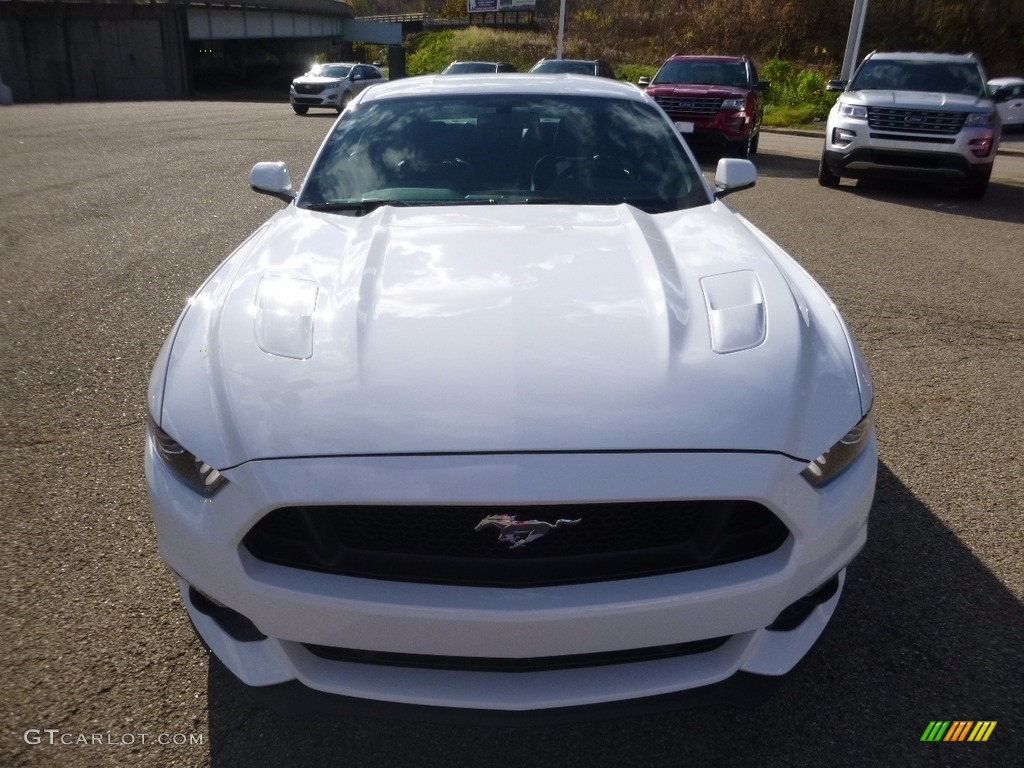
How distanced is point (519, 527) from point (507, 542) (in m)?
0.05

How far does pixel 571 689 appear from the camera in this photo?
1822 millimetres

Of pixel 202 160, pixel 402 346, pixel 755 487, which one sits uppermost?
pixel 402 346

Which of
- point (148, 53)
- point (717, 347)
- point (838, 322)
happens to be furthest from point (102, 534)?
point (148, 53)

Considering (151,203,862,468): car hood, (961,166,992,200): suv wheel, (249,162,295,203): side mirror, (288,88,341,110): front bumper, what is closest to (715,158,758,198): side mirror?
(151,203,862,468): car hood

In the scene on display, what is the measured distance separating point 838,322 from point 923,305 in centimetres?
389

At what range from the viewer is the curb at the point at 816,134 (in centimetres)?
1698

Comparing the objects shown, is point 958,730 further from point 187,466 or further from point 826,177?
point 826,177

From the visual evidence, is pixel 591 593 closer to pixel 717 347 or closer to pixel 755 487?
pixel 755 487

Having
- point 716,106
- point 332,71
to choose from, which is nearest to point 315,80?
point 332,71

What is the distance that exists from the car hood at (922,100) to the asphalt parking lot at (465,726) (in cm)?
384

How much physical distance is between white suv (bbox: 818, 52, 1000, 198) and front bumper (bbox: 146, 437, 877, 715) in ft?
31.5

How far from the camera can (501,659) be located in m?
1.83

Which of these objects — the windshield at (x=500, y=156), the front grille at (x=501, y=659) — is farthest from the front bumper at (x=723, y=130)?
the front grille at (x=501, y=659)

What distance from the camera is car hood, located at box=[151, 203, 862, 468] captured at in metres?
1.87
